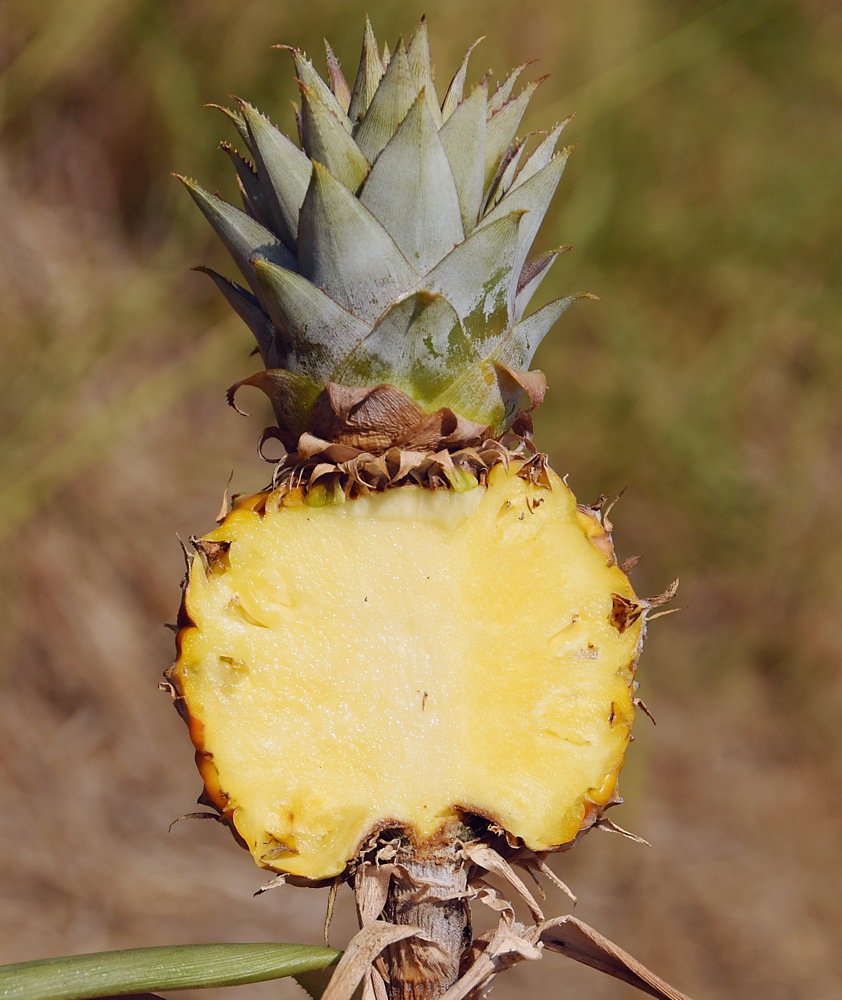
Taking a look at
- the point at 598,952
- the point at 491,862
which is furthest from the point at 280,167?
the point at 598,952

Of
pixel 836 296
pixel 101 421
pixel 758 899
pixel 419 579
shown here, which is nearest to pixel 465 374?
pixel 419 579

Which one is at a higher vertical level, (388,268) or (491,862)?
(388,268)

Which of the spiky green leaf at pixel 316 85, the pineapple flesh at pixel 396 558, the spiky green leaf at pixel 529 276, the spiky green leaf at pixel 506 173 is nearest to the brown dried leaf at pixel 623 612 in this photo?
the pineapple flesh at pixel 396 558


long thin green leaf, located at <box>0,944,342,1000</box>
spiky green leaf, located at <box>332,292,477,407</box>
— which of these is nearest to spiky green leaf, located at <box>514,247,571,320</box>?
spiky green leaf, located at <box>332,292,477,407</box>

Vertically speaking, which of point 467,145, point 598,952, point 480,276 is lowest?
point 598,952

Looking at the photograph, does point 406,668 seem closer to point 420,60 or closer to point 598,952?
point 598,952

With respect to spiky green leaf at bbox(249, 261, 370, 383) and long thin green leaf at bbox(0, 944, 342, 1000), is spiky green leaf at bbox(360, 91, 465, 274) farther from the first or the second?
long thin green leaf at bbox(0, 944, 342, 1000)

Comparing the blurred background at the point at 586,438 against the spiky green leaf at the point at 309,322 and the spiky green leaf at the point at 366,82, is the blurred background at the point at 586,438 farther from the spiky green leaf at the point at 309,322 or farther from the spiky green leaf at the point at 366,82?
the spiky green leaf at the point at 309,322
